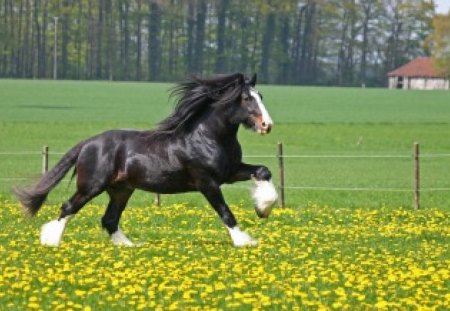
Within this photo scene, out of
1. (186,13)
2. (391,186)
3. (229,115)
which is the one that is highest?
(186,13)

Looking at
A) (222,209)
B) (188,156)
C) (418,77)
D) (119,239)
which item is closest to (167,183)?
(188,156)

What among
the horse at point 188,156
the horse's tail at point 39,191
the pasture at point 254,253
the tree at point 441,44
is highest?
the tree at point 441,44

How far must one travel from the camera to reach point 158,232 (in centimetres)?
1789

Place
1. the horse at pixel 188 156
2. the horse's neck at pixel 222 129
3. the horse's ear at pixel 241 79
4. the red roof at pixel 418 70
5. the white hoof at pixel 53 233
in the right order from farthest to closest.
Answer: the red roof at pixel 418 70
the white hoof at pixel 53 233
the horse's ear at pixel 241 79
the horse's neck at pixel 222 129
the horse at pixel 188 156

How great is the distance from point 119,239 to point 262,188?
2.30 m

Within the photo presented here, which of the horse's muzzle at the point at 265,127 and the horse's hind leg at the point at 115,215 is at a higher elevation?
the horse's muzzle at the point at 265,127

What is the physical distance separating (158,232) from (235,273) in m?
5.10

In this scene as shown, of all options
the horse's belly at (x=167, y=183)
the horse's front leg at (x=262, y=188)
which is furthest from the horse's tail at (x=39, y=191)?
the horse's front leg at (x=262, y=188)

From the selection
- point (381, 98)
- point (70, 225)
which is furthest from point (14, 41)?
point (70, 225)

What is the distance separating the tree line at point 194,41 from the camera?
6250 inches

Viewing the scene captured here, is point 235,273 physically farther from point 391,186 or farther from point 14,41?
point 14,41

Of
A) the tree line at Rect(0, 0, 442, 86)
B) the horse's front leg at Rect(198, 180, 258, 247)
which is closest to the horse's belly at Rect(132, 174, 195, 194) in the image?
the horse's front leg at Rect(198, 180, 258, 247)

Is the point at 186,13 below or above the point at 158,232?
above

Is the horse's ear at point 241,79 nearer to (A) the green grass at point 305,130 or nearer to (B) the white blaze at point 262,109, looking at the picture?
(B) the white blaze at point 262,109
